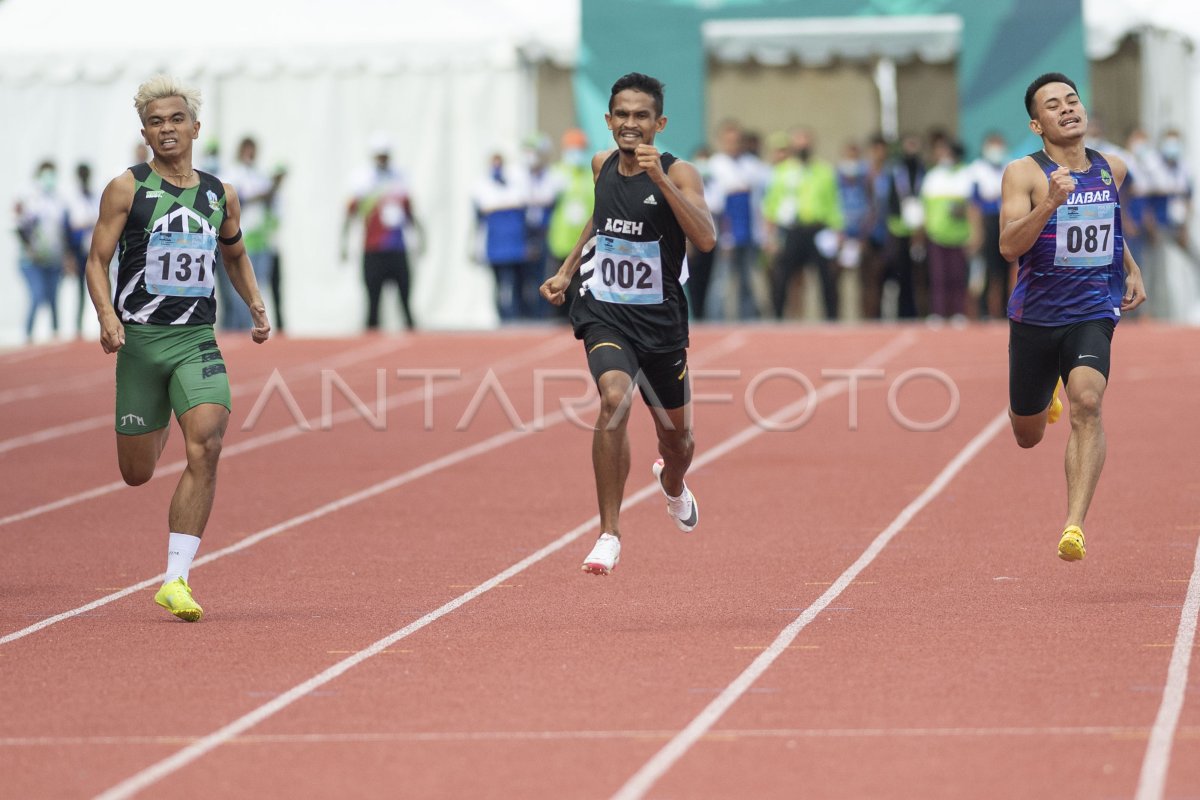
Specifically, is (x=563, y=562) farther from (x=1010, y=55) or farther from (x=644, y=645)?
(x=1010, y=55)

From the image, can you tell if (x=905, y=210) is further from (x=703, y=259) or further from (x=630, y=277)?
(x=630, y=277)

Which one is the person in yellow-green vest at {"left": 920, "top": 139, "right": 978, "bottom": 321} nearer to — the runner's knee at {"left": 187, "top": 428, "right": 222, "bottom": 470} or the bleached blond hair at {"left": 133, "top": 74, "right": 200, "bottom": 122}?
the bleached blond hair at {"left": 133, "top": 74, "right": 200, "bottom": 122}

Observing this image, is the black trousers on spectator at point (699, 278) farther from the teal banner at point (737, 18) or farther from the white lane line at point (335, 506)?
the white lane line at point (335, 506)

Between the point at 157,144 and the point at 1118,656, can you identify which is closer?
the point at 1118,656

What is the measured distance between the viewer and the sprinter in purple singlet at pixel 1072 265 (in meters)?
7.78

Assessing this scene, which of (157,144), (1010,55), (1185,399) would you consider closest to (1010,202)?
(157,144)

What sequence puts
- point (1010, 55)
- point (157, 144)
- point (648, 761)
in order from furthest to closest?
point (1010, 55), point (157, 144), point (648, 761)

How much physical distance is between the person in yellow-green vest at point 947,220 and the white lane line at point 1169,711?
12.6 m

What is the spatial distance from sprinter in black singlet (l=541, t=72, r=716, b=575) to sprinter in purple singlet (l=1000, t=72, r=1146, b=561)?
116cm

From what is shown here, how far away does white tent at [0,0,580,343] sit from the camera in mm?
22406

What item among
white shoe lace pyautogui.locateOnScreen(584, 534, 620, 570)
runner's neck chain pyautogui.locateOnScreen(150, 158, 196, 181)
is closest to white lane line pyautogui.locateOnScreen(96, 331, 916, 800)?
white shoe lace pyautogui.locateOnScreen(584, 534, 620, 570)

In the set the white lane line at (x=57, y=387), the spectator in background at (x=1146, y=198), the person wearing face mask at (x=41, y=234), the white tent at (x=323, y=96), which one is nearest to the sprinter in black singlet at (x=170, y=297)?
the white lane line at (x=57, y=387)

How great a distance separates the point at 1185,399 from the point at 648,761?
10361mm

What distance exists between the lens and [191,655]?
22.7ft
